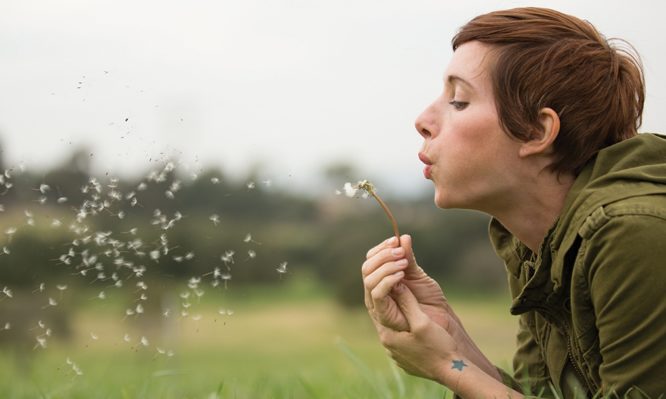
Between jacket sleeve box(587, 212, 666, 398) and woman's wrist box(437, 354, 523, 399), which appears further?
woman's wrist box(437, 354, 523, 399)

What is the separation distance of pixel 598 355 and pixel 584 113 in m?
0.68

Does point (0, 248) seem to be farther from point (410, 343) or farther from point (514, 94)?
point (514, 94)

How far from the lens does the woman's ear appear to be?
2570mm

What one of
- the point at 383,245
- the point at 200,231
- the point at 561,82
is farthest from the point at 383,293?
the point at 200,231

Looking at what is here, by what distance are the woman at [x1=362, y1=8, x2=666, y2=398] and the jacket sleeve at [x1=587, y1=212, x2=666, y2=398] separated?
0.05 m

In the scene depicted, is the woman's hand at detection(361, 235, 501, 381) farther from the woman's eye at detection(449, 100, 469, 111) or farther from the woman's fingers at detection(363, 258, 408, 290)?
the woman's eye at detection(449, 100, 469, 111)

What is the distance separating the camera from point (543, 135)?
260 centimetres

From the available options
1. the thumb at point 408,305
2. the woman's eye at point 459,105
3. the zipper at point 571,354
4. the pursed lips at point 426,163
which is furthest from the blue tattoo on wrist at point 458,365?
the woman's eye at point 459,105

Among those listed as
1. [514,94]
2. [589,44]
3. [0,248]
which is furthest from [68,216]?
[589,44]

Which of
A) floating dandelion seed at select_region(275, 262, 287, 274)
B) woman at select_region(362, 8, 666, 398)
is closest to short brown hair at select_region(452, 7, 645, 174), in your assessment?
woman at select_region(362, 8, 666, 398)

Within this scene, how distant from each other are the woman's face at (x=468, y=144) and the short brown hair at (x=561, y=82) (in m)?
0.04

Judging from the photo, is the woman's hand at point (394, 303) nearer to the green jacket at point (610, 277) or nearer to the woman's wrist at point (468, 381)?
the woman's wrist at point (468, 381)

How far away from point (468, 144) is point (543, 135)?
0.22 m

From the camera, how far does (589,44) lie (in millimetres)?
2670
